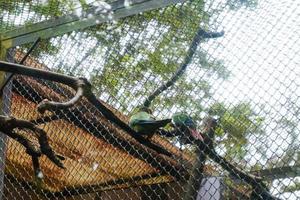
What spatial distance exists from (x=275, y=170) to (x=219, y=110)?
12.3 inches

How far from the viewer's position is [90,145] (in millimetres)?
2145

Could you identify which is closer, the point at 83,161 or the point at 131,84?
the point at 131,84

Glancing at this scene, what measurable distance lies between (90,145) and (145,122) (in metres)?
0.51

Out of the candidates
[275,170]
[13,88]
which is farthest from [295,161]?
[13,88]

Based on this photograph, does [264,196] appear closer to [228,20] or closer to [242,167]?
[242,167]

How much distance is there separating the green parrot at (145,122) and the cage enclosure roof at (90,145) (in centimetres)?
8

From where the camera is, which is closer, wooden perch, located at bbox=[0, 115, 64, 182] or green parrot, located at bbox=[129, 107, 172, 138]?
wooden perch, located at bbox=[0, 115, 64, 182]

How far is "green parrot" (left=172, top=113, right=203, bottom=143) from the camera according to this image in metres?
1.65

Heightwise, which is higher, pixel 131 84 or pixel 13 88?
pixel 131 84

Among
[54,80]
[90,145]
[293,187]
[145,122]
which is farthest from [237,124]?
[90,145]

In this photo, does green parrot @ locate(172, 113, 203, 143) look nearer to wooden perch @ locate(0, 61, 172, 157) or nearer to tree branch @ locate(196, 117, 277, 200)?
tree branch @ locate(196, 117, 277, 200)

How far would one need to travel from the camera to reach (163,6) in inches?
65.5

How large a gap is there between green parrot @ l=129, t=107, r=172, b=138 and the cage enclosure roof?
0.08 metres

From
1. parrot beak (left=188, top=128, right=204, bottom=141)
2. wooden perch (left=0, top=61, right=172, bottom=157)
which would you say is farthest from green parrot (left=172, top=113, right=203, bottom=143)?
wooden perch (left=0, top=61, right=172, bottom=157)
